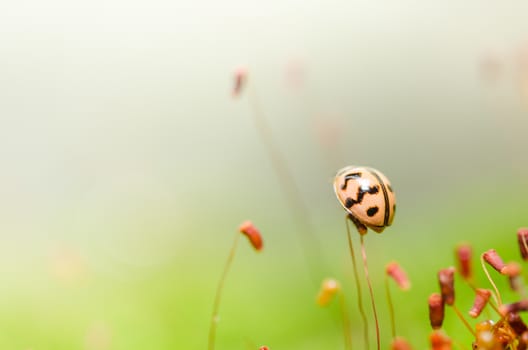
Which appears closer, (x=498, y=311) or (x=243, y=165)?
(x=498, y=311)

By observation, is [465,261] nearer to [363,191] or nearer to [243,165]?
[363,191]

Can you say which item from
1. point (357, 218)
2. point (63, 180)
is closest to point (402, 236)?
point (357, 218)

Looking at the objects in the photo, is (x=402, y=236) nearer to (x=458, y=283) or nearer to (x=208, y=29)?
(x=458, y=283)

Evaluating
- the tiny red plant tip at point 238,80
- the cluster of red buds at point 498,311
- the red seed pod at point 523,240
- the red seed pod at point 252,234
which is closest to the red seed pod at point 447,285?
the cluster of red buds at point 498,311

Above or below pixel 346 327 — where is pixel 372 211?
above

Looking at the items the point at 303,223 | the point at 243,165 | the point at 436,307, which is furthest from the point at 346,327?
the point at 243,165

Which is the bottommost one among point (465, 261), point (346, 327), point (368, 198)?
point (346, 327)

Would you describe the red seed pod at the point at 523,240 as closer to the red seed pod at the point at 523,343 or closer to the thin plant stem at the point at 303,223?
the red seed pod at the point at 523,343
